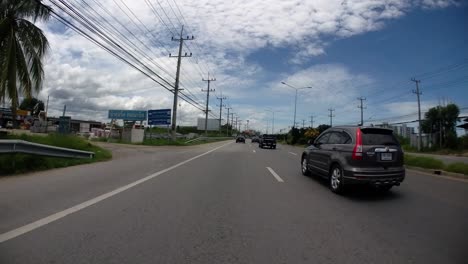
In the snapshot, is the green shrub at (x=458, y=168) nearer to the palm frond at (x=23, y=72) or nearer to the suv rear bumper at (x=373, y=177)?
the suv rear bumper at (x=373, y=177)

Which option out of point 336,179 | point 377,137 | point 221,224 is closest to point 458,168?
point 377,137

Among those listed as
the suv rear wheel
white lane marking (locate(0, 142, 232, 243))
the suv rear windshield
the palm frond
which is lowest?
white lane marking (locate(0, 142, 232, 243))

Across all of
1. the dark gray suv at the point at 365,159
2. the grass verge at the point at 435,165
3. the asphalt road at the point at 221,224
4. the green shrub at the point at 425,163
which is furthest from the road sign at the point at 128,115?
the dark gray suv at the point at 365,159

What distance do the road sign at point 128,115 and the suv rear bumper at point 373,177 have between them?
132 ft

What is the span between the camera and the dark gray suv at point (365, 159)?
799 cm

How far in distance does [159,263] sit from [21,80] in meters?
14.6

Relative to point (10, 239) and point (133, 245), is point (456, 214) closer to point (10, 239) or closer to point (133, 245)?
point (133, 245)

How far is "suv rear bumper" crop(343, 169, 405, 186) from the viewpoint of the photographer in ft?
25.9

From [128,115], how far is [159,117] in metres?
6.38

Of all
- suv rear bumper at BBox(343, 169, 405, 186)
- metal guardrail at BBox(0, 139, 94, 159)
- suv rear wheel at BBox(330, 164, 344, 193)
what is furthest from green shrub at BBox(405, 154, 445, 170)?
metal guardrail at BBox(0, 139, 94, 159)

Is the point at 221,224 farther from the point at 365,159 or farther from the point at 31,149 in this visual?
the point at 31,149

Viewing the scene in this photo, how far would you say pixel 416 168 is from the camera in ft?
55.0

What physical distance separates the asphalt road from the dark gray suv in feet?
1.60

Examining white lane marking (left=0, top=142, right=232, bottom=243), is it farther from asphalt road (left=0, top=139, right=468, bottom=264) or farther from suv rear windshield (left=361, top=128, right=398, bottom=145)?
suv rear windshield (left=361, top=128, right=398, bottom=145)
